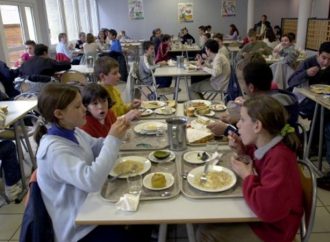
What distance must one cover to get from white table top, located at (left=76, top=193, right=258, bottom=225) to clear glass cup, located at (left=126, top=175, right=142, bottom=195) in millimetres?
86

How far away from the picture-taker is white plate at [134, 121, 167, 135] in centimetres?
200

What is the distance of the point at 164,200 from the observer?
4.06 feet

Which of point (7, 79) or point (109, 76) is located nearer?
point (109, 76)

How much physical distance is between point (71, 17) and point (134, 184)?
374 inches

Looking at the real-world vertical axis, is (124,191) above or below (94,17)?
below

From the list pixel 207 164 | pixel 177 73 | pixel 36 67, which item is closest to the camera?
pixel 207 164

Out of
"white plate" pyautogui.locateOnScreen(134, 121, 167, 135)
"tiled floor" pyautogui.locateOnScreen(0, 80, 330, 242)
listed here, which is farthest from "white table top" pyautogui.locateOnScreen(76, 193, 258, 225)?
"tiled floor" pyautogui.locateOnScreen(0, 80, 330, 242)

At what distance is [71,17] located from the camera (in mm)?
9609

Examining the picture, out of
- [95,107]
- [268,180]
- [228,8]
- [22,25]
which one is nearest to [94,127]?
[95,107]

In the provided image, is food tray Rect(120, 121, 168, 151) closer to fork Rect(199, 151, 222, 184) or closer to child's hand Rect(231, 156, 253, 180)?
fork Rect(199, 151, 222, 184)

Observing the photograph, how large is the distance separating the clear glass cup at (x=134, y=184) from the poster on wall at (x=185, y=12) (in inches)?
478

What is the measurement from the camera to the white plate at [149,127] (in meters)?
2.00

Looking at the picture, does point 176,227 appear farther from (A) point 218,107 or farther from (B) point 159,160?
(A) point 218,107

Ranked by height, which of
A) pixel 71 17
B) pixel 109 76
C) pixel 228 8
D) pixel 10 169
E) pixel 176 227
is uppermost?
pixel 228 8
